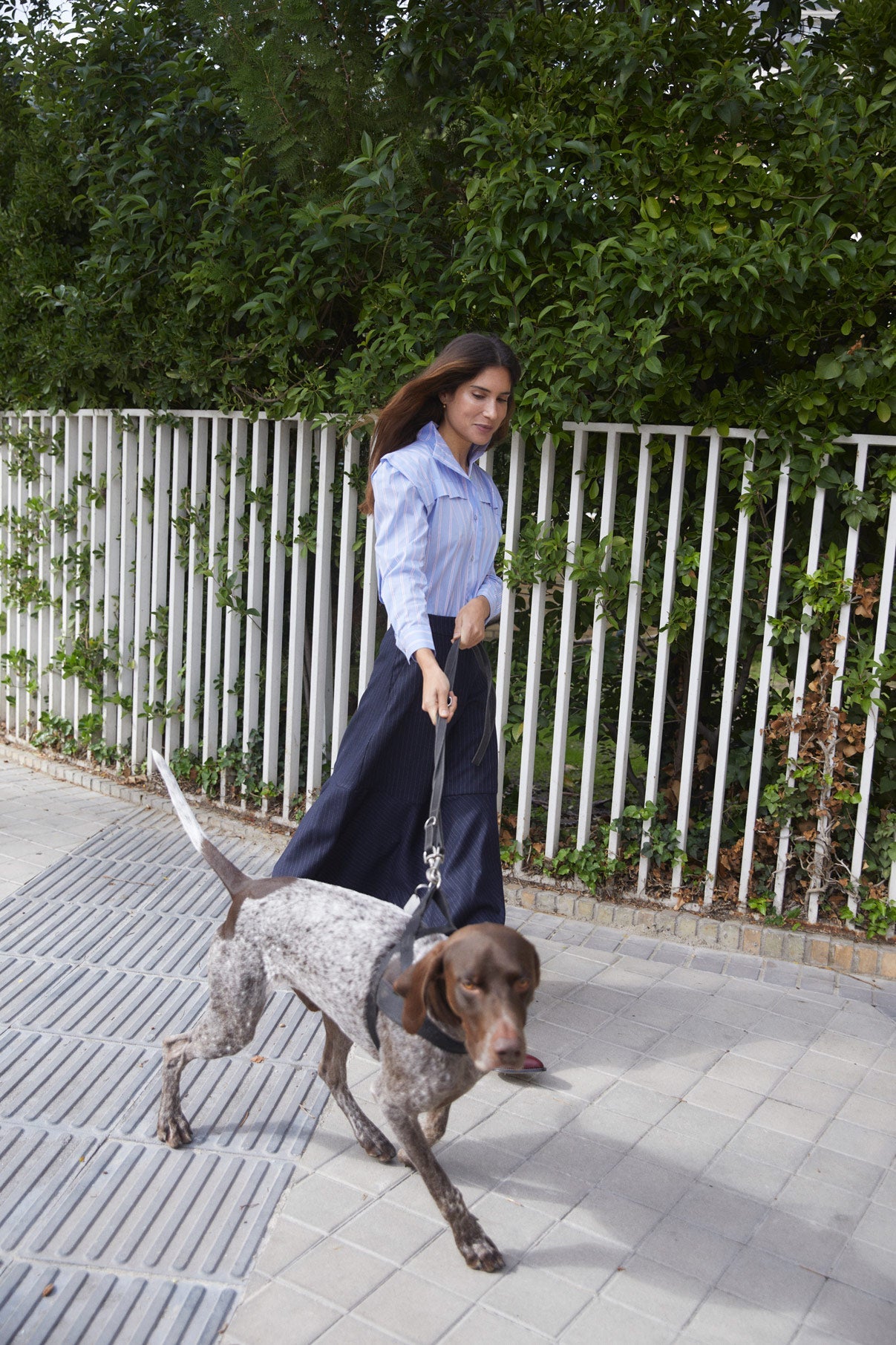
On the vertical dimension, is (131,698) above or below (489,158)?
below

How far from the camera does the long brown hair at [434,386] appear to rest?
131 inches

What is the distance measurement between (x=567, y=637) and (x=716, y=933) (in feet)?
4.64

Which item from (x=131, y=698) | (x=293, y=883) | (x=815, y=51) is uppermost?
(x=815, y=51)

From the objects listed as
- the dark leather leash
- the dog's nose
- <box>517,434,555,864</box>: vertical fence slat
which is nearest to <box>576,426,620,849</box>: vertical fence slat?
<box>517,434,555,864</box>: vertical fence slat

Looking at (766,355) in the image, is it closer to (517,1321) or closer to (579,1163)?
(579,1163)

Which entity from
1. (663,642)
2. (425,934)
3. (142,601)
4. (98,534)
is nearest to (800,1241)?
(425,934)

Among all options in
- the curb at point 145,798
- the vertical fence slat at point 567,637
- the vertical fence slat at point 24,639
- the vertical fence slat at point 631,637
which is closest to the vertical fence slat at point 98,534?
the curb at point 145,798

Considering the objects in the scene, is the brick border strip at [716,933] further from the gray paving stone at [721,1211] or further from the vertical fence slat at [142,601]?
the vertical fence slat at [142,601]

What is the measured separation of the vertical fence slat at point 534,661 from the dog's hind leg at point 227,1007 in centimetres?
249

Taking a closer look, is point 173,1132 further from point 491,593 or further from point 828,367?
point 828,367

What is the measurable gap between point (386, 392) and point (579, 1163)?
3450 mm

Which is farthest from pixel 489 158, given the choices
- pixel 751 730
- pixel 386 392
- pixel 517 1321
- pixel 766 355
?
pixel 517 1321

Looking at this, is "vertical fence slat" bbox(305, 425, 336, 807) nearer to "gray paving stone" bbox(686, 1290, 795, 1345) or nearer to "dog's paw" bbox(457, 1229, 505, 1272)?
→ "dog's paw" bbox(457, 1229, 505, 1272)

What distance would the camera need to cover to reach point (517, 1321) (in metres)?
2.54
